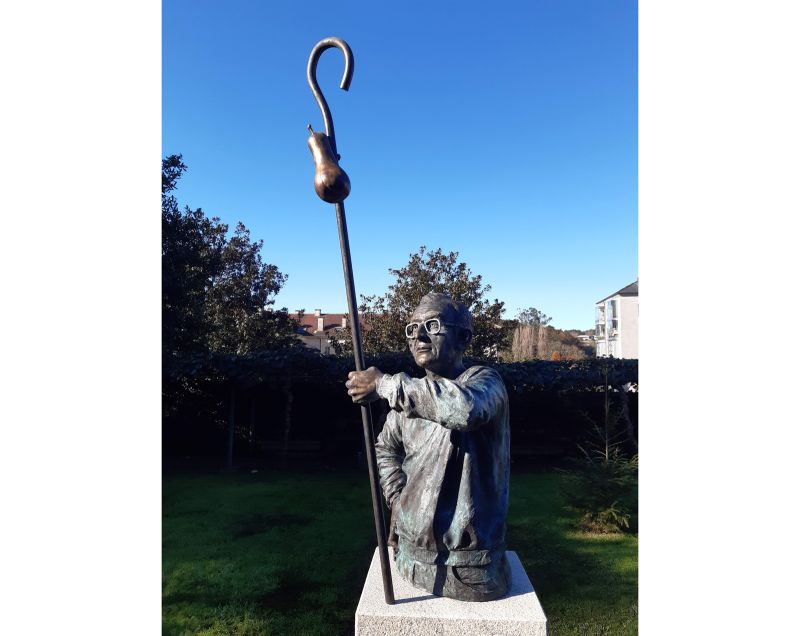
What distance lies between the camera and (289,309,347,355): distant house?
19489 millimetres

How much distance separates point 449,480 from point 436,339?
71 centimetres

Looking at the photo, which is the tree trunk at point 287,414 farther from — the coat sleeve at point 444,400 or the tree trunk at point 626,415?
the coat sleeve at point 444,400

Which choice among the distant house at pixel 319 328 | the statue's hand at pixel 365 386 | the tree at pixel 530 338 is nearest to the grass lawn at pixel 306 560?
the statue's hand at pixel 365 386

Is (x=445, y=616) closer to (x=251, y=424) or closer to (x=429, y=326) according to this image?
(x=429, y=326)

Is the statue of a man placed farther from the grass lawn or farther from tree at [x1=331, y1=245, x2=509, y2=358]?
tree at [x1=331, y1=245, x2=509, y2=358]

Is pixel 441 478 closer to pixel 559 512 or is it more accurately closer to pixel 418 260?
pixel 559 512

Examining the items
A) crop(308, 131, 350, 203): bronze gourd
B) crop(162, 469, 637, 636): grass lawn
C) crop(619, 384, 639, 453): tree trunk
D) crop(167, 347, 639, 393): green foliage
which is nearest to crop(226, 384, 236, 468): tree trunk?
crop(167, 347, 639, 393): green foliage

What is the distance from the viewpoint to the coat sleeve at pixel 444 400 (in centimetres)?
206

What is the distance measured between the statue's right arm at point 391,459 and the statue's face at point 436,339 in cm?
40

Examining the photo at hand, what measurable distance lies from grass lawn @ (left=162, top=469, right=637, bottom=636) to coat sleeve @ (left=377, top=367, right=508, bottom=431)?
10.5ft

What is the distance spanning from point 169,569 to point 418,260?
39.0ft

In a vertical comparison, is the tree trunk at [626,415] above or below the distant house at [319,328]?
below

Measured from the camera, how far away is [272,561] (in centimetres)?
550

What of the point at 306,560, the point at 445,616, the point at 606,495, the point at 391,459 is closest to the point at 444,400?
the point at 391,459
